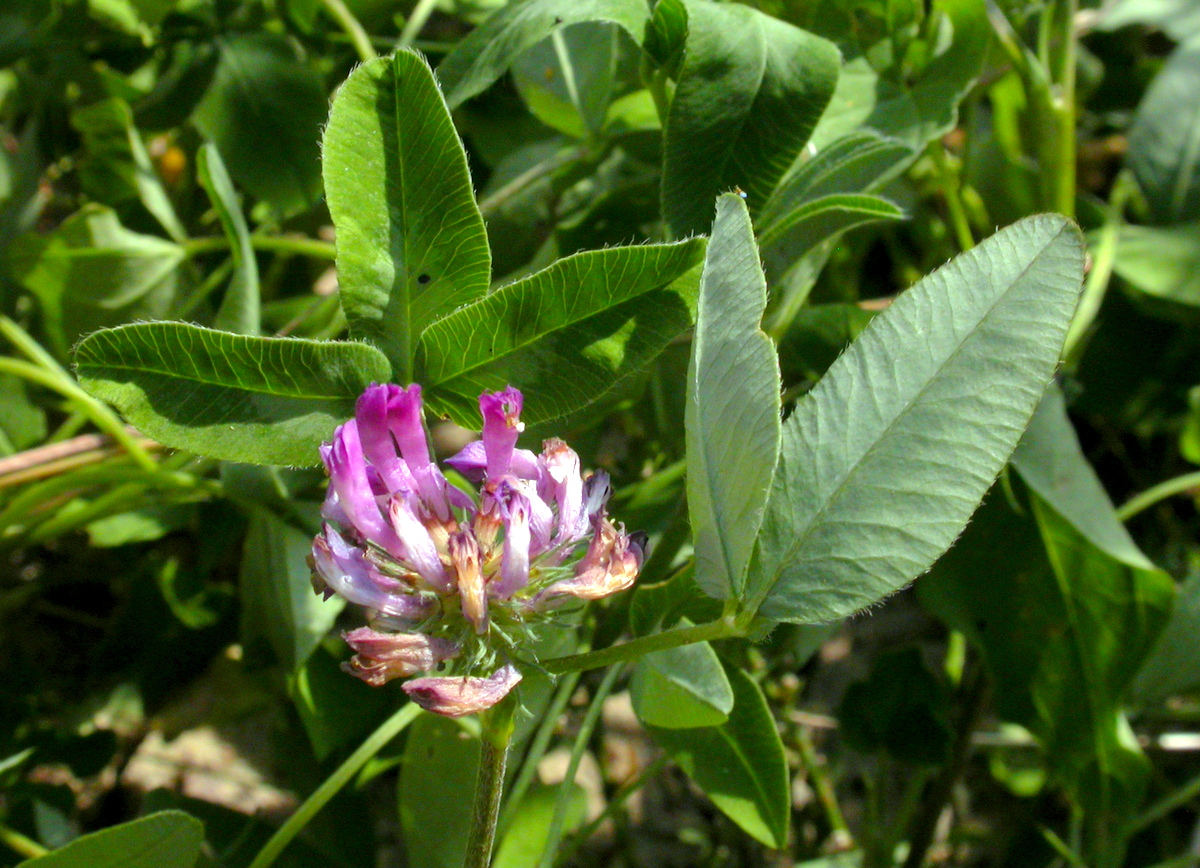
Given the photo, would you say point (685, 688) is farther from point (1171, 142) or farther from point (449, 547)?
point (1171, 142)

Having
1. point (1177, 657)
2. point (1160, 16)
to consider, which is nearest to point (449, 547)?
point (1177, 657)

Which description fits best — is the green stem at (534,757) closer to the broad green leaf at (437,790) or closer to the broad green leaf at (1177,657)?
the broad green leaf at (437,790)

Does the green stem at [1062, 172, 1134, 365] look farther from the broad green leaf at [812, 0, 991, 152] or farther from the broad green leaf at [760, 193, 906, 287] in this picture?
the broad green leaf at [760, 193, 906, 287]

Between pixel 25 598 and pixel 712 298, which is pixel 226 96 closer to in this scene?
pixel 25 598

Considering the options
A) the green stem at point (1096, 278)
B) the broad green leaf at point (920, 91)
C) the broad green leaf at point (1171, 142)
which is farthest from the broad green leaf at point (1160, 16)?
the broad green leaf at point (920, 91)

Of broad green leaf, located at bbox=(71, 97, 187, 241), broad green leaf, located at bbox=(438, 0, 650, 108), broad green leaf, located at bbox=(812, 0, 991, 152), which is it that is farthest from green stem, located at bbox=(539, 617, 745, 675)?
broad green leaf, located at bbox=(71, 97, 187, 241)
